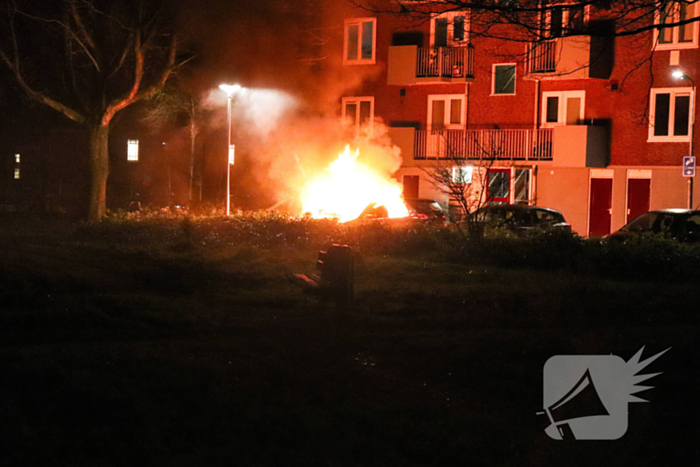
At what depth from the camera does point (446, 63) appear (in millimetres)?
31266

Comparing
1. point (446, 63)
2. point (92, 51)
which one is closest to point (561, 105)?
point (446, 63)

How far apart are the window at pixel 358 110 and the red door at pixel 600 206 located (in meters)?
9.83

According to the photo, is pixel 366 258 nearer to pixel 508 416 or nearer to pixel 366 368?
pixel 366 368

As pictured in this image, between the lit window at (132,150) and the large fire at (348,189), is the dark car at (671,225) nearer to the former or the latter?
the large fire at (348,189)

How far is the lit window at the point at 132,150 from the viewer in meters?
54.9

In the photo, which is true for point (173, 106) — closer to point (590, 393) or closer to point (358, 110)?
point (358, 110)

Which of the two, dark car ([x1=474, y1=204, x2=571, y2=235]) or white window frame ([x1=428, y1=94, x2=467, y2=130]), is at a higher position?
white window frame ([x1=428, y1=94, x2=467, y2=130])

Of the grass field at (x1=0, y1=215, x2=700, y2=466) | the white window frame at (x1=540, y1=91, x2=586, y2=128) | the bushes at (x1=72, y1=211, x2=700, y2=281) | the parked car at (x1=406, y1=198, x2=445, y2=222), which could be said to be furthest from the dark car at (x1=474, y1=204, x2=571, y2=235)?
the white window frame at (x1=540, y1=91, x2=586, y2=128)

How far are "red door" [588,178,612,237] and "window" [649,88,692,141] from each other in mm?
2418

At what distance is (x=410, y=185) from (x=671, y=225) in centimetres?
1632

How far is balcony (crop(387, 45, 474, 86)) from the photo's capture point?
31078 millimetres

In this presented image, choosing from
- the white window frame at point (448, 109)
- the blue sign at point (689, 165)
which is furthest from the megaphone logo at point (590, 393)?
the white window frame at point (448, 109)

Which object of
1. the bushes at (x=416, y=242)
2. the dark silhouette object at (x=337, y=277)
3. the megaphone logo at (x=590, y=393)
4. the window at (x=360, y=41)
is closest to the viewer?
the megaphone logo at (x=590, y=393)

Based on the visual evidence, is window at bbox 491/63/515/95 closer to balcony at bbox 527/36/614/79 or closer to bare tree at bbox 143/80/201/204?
balcony at bbox 527/36/614/79
